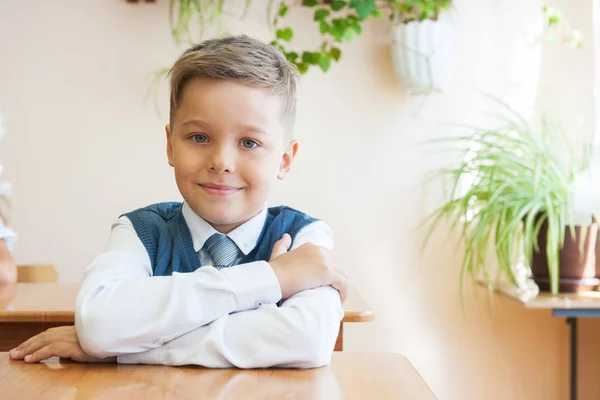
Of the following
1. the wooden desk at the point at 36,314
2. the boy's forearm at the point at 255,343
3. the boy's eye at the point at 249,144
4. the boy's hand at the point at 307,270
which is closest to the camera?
the boy's forearm at the point at 255,343

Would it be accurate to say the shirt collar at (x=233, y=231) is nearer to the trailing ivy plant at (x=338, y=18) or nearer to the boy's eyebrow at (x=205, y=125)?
the boy's eyebrow at (x=205, y=125)

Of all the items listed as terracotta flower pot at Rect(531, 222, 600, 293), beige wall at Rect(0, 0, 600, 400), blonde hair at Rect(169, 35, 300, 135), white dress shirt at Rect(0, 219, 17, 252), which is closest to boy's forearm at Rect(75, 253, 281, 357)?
blonde hair at Rect(169, 35, 300, 135)

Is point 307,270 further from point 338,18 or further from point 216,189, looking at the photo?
point 338,18

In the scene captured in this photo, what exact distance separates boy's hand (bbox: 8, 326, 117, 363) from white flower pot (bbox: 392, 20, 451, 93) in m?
2.21

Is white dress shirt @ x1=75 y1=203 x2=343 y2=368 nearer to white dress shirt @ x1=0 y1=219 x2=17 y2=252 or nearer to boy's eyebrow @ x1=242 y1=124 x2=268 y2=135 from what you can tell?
boy's eyebrow @ x1=242 y1=124 x2=268 y2=135

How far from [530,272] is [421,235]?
517mm

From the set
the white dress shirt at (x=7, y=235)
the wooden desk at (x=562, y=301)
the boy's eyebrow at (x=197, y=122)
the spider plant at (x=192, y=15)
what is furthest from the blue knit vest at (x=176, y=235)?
the spider plant at (x=192, y=15)

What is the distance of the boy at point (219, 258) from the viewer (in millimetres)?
1084

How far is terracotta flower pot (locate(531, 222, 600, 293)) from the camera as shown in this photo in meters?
2.88

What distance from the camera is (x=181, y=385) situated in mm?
946

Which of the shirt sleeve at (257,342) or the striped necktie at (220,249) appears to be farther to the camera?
the striped necktie at (220,249)

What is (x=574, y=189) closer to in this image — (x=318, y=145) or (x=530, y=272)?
(x=530, y=272)

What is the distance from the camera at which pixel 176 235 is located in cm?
138

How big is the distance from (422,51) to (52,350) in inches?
89.7
